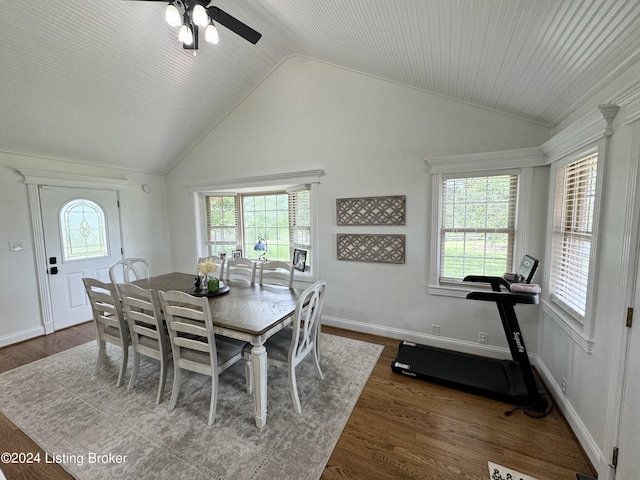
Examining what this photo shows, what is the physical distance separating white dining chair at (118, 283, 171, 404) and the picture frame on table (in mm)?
1960

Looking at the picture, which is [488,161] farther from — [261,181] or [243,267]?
[243,267]

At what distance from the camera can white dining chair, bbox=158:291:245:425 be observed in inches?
73.7

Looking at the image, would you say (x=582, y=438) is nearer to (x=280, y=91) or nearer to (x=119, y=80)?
(x=280, y=91)

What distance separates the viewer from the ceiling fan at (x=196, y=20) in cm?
167

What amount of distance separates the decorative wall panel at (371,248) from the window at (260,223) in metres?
0.63

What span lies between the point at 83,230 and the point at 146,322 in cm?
285

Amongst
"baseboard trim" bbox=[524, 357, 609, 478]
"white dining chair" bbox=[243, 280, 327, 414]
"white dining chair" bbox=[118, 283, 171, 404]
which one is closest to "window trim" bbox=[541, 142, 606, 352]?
"baseboard trim" bbox=[524, 357, 609, 478]

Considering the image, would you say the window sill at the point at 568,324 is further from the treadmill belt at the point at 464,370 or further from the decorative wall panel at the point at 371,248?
the decorative wall panel at the point at 371,248

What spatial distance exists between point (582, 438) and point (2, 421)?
421cm

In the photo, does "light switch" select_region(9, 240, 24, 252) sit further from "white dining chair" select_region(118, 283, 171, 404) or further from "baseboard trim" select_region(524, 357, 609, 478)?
"baseboard trim" select_region(524, 357, 609, 478)

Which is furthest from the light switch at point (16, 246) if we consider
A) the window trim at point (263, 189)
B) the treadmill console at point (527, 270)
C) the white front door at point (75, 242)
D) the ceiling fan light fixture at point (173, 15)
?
the treadmill console at point (527, 270)

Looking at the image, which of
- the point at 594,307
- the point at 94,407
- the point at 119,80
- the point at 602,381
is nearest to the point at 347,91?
the point at 119,80

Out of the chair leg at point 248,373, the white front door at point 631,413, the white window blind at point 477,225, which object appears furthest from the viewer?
the white window blind at point 477,225

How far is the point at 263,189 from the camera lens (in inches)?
168
